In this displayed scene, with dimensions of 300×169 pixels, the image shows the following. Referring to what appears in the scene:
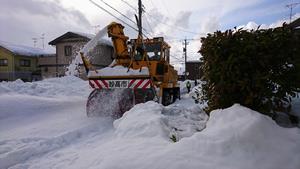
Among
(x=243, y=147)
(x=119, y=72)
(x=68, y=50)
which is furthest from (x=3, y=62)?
(x=243, y=147)

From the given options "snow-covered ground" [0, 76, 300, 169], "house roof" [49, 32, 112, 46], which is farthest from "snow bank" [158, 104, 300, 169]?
"house roof" [49, 32, 112, 46]

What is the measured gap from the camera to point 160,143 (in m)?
3.51

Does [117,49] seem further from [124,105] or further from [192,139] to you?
[192,139]

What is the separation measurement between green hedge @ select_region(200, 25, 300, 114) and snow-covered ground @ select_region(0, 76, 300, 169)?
43 centimetres

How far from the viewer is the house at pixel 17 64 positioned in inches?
1396

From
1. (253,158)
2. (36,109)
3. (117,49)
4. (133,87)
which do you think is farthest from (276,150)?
(36,109)

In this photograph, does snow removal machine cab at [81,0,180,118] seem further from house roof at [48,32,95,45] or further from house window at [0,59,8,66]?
house window at [0,59,8,66]

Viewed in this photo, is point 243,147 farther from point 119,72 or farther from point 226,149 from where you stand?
point 119,72

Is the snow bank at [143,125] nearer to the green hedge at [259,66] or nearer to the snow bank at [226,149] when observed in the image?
the snow bank at [226,149]

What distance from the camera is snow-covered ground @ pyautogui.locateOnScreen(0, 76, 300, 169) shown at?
9.16ft

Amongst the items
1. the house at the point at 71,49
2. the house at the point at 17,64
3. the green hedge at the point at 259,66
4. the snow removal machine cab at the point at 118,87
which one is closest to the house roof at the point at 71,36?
the house at the point at 71,49

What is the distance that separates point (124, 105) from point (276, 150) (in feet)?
17.5

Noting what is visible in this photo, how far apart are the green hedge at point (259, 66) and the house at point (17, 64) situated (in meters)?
36.9

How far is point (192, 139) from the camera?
3.24 m
